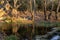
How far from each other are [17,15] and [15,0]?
2434mm

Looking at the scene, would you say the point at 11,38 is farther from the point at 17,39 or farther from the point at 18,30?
the point at 18,30

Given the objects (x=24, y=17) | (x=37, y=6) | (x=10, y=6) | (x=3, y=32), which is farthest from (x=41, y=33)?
(x=37, y=6)

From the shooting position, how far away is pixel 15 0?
23.6m

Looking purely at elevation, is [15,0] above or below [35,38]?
above

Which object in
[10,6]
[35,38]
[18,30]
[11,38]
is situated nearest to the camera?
[11,38]

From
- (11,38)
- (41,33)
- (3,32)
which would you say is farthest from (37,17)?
(11,38)

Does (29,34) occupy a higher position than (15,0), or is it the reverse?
(15,0)

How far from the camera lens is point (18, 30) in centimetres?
1445

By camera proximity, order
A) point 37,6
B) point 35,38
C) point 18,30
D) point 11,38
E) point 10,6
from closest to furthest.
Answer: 1. point 11,38
2. point 35,38
3. point 18,30
4. point 10,6
5. point 37,6

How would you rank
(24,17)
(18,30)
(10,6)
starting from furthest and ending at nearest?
(10,6), (24,17), (18,30)

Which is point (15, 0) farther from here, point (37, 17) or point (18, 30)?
point (18, 30)

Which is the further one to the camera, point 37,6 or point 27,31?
point 37,6

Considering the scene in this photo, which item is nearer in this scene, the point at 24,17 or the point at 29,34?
the point at 29,34

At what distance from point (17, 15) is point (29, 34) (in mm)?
8467
